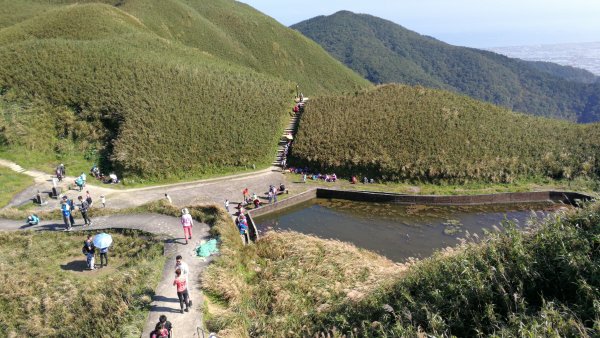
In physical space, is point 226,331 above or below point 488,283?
below

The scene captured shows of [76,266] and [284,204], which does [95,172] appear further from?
[284,204]

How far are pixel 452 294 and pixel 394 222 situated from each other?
14.6 m

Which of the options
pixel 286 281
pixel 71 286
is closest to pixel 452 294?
pixel 286 281

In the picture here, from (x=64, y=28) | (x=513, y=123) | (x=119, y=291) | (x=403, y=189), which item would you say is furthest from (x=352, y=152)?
(x=64, y=28)

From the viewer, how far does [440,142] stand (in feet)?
104

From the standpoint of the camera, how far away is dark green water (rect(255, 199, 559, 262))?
21047 mm

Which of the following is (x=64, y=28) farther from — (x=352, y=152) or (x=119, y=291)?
(x=119, y=291)

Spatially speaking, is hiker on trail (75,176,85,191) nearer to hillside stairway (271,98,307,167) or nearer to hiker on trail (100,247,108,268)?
hiker on trail (100,247,108,268)

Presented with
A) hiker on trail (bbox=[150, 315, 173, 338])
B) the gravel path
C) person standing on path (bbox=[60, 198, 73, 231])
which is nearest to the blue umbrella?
the gravel path

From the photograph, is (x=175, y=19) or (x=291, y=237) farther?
(x=175, y=19)

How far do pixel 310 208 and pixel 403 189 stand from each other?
756 centimetres

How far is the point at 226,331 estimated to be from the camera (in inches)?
413

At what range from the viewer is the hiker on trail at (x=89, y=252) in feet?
49.8

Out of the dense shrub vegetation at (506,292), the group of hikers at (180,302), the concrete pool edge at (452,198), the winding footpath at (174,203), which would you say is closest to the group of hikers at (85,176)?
the winding footpath at (174,203)
